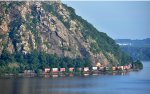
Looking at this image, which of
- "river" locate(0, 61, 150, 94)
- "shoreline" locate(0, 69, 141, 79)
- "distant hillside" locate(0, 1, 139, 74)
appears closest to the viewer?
"river" locate(0, 61, 150, 94)

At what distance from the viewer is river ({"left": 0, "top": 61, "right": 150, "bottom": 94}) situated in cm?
5766

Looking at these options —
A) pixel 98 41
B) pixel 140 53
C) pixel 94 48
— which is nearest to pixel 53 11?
pixel 94 48

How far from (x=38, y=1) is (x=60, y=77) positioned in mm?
12900

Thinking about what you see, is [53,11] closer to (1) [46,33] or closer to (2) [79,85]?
(1) [46,33]

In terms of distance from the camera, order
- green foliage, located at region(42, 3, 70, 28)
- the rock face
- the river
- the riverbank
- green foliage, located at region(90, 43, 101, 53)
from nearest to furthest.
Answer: the river < the riverbank < the rock face < green foliage, located at region(90, 43, 101, 53) < green foliage, located at region(42, 3, 70, 28)

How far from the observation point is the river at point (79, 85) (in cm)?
5766

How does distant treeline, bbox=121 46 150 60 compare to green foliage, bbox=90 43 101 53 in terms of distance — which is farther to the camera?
distant treeline, bbox=121 46 150 60

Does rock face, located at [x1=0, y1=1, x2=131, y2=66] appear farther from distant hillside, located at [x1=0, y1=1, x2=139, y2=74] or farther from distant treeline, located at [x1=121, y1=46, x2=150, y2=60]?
distant treeline, located at [x1=121, y1=46, x2=150, y2=60]

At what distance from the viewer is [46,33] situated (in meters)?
81.0

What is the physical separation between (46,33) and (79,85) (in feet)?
63.4

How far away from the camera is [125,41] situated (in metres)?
162

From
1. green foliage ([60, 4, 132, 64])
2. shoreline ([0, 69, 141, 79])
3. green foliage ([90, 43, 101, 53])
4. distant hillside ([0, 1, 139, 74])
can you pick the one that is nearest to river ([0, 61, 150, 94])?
shoreline ([0, 69, 141, 79])

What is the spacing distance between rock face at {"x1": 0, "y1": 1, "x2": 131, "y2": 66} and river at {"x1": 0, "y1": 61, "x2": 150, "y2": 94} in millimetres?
8441

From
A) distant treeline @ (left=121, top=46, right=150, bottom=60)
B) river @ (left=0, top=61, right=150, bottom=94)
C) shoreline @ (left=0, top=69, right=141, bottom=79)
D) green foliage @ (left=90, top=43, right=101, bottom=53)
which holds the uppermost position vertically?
distant treeline @ (left=121, top=46, right=150, bottom=60)
